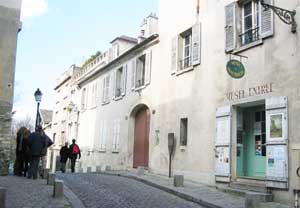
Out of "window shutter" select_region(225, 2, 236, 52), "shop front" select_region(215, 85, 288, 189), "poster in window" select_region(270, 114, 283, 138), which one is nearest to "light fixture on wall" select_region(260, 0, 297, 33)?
"shop front" select_region(215, 85, 288, 189)

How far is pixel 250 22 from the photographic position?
39.8 feet

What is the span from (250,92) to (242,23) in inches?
96.8

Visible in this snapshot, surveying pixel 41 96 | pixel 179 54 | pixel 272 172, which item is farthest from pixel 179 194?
pixel 41 96

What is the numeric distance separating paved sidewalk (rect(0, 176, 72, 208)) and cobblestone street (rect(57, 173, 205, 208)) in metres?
0.72

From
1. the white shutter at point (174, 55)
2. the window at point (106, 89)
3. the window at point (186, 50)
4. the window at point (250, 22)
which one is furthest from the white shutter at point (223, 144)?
the window at point (106, 89)

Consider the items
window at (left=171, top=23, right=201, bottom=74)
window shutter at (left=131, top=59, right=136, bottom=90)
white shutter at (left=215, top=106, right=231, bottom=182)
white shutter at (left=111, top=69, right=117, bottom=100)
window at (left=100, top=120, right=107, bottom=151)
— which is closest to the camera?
white shutter at (left=215, top=106, right=231, bottom=182)

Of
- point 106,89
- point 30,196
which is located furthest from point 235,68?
point 106,89

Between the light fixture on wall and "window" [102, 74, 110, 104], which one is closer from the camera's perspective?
the light fixture on wall

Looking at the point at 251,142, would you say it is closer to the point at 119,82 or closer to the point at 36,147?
the point at 36,147

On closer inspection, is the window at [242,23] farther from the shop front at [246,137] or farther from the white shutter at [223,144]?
the white shutter at [223,144]

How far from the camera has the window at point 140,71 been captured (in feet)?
63.0

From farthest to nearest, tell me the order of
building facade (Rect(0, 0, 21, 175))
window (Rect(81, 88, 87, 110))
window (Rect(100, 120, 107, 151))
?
window (Rect(81, 88, 87, 110)) < window (Rect(100, 120, 107, 151)) < building facade (Rect(0, 0, 21, 175))

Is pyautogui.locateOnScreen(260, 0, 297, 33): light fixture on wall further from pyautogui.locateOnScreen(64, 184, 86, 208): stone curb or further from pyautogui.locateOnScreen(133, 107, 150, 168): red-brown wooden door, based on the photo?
pyautogui.locateOnScreen(133, 107, 150, 168): red-brown wooden door

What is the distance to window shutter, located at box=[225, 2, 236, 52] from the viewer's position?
12.3 metres
